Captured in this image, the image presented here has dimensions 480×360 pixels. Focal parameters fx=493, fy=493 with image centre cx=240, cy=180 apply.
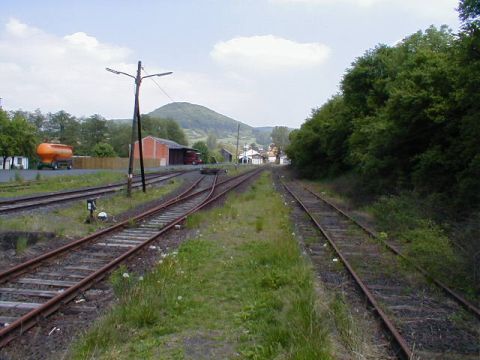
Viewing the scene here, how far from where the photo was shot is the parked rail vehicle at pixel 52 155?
6069 cm

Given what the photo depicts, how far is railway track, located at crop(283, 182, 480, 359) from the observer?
6.10 metres

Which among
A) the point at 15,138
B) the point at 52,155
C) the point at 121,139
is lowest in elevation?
the point at 52,155

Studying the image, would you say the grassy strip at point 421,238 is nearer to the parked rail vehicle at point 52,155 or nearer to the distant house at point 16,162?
the parked rail vehicle at point 52,155

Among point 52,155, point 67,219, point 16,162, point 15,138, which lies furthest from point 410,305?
point 16,162

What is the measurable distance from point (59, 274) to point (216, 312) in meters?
3.63

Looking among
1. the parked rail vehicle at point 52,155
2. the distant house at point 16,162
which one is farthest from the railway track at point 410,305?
the distant house at point 16,162

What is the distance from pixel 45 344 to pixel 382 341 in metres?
4.20

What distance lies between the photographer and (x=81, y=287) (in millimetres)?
8234

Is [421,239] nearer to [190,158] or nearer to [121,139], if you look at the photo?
[190,158]

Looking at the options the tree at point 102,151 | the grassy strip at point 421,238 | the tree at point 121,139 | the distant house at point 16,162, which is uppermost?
the tree at point 121,139

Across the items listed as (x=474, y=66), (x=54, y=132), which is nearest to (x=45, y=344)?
(x=474, y=66)

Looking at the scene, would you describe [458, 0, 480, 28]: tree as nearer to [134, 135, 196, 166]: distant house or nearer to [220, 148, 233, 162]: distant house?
[134, 135, 196, 166]: distant house

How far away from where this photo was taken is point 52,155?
6119 centimetres

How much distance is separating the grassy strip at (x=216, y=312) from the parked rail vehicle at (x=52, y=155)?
54.5m
